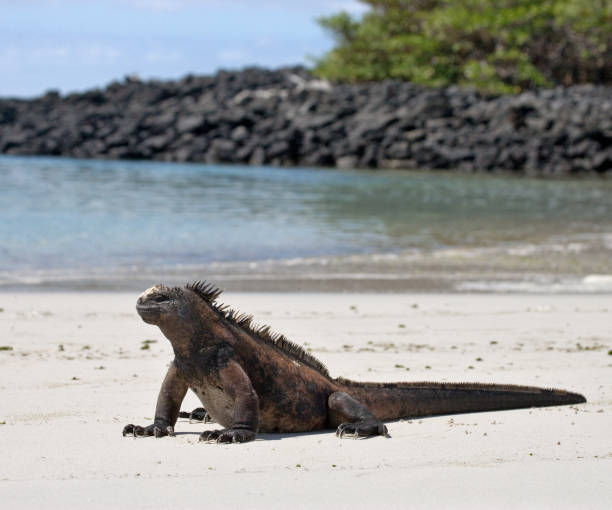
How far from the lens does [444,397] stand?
557 centimetres

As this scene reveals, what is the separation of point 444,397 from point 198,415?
4.41 feet

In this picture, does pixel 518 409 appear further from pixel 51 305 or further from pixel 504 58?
pixel 504 58

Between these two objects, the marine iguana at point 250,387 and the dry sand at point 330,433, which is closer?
the dry sand at point 330,433

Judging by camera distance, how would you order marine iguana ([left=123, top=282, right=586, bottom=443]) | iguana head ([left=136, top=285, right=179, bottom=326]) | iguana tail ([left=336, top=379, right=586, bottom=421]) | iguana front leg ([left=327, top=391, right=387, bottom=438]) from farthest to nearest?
iguana tail ([left=336, top=379, right=586, bottom=421])
iguana front leg ([left=327, top=391, right=387, bottom=438])
marine iguana ([left=123, top=282, right=586, bottom=443])
iguana head ([left=136, top=285, right=179, bottom=326])

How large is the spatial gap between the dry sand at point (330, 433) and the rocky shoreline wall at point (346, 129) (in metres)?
33.4

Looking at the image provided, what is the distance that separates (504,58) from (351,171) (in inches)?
549

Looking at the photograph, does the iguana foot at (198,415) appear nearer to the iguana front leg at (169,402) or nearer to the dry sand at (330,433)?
the dry sand at (330,433)

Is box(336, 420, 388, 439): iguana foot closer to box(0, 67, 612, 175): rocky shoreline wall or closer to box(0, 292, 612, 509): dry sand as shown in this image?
box(0, 292, 612, 509): dry sand

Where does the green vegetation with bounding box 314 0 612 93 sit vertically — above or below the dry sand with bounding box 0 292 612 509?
above

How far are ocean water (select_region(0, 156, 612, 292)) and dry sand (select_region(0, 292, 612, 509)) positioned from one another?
3203 mm

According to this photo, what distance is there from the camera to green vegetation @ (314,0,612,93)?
49.0 m

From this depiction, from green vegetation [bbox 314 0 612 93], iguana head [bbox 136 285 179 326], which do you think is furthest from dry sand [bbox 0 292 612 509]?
green vegetation [bbox 314 0 612 93]

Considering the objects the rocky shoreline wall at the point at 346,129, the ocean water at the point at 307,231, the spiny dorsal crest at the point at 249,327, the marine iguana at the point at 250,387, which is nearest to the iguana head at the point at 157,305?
the marine iguana at the point at 250,387

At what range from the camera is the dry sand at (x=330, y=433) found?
13.3 feet
